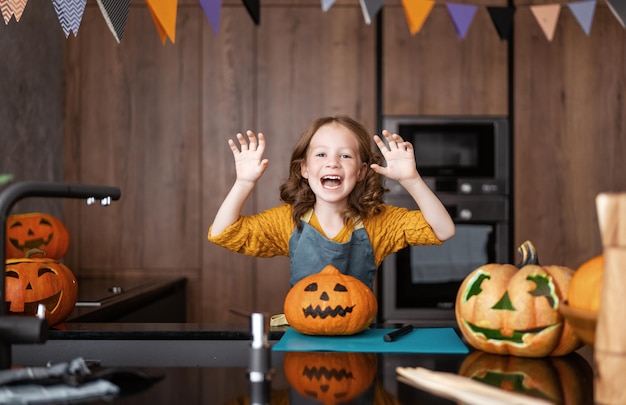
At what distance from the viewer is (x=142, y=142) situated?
302cm

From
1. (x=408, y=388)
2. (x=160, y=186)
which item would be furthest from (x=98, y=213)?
(x=408, y=388)

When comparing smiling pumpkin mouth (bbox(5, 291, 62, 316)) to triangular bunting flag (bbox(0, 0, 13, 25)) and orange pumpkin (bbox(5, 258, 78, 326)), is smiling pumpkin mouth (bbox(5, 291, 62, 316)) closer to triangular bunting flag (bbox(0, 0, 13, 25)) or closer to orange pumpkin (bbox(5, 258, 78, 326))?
orange pumpkin (bbox(5, 258, 78, 326))

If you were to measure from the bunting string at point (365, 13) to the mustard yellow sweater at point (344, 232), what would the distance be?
805 millimetres

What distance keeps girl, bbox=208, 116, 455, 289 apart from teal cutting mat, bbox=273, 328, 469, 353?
378 mm

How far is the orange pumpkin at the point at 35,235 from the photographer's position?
2.06 meters

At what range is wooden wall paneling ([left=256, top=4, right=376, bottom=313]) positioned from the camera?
9.87 ft

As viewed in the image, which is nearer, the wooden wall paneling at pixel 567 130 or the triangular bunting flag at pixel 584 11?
the triangular bunting flag at pixel 584 11

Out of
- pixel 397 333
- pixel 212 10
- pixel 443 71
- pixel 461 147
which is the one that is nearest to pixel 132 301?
pixel 212 10

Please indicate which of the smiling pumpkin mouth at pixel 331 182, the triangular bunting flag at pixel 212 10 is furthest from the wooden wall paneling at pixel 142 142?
the smiling pumpkin mouth at pixel 331 182

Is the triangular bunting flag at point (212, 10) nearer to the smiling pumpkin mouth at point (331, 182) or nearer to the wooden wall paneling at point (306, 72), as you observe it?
the wooden wall paneling at point (306, 72)

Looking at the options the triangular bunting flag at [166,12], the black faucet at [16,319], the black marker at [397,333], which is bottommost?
the black marker at [397,333]

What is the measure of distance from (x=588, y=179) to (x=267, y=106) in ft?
4.76

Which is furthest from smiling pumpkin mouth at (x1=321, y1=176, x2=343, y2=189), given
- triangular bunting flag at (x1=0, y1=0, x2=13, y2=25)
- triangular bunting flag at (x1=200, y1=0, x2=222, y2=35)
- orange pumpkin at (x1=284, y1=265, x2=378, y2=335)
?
triangular bunting flag at (x1=0, y1=0, x2=13, y2=25)

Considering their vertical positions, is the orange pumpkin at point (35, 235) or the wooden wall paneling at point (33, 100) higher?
the wooden wall paneling at point (33, 100)
